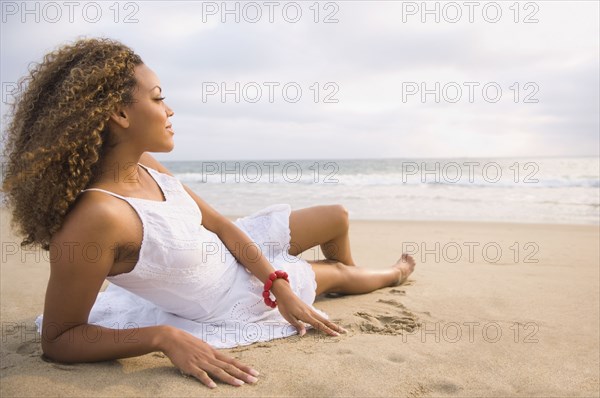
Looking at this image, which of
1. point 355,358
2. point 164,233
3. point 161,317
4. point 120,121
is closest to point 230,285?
point 161,317

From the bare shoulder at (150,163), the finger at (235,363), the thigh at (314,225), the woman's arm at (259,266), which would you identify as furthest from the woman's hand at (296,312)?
the bare shoulder at (150,163)

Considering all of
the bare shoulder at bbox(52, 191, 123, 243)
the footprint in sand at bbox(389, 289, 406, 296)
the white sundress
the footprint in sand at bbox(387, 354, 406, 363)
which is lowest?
the footprint in sand at bbox(389, 289, 406, 296)

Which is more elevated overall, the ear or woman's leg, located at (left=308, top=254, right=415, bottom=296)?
the ear

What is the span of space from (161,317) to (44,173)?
3.23 ft

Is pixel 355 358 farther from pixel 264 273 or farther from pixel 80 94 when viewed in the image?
pixel 80 94

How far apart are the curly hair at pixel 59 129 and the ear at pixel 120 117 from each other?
0.09 feet

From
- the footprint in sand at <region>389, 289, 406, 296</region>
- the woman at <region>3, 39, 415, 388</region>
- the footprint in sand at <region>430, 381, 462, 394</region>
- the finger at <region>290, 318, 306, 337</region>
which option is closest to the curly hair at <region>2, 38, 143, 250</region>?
the woman at <region>3, 39, 415, 388</region>

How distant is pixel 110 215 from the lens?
2.04 m

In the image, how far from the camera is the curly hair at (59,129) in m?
2.06

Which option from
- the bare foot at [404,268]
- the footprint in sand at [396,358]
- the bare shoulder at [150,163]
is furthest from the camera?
the bare foot at [404,268]

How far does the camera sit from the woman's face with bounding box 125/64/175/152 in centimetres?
222

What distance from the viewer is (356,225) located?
8.29 meters

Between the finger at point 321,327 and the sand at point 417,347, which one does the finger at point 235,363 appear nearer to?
the sand at point 417,347

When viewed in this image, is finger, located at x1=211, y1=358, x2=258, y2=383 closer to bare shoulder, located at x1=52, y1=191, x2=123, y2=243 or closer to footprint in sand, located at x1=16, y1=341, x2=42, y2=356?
bare shoulder, located at x1=52, y1=191, x2=123, y2=243
